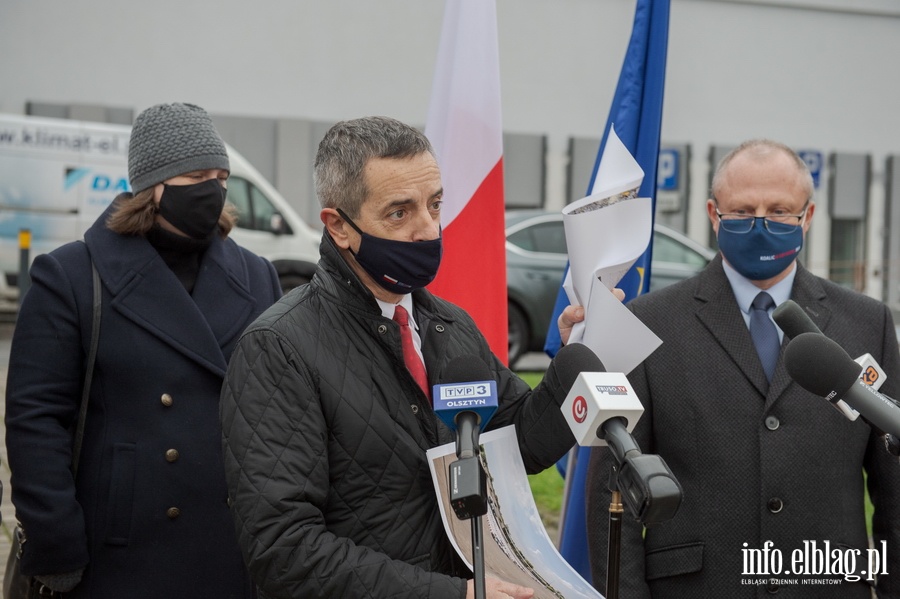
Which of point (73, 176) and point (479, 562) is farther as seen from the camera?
point (73, 176)

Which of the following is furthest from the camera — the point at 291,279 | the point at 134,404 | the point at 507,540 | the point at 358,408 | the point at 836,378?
the point at 291,279

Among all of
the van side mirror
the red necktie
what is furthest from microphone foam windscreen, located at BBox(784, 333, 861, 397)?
the van side mirror

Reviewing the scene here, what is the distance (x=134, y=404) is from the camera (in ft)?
9.47

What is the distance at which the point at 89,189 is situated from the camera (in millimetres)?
12977

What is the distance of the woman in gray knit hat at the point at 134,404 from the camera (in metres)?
2.76

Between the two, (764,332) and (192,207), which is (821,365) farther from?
(192,207)

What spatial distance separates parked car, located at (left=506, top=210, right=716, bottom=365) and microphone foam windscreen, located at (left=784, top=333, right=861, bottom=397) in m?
9.43

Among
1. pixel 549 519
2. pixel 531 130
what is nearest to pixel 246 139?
pixel 531 130

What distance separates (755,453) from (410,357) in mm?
1062

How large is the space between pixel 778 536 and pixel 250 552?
1.47 m

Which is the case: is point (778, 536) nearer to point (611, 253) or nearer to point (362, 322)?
point (611, 253)

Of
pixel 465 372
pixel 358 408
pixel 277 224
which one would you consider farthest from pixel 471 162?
pixel 277 224

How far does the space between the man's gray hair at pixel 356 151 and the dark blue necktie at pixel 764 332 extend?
117cm

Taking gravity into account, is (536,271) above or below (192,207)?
below
